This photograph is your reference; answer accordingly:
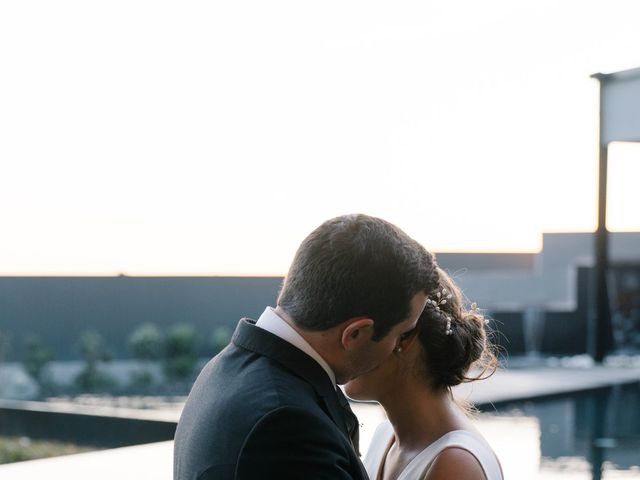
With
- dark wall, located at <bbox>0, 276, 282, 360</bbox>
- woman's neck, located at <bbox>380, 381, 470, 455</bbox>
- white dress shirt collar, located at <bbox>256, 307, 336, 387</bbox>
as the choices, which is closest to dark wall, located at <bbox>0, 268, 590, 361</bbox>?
dark wall, located at <bbox>0, 276, 282, 360</bbox>

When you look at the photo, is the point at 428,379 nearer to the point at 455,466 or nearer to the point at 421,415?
the point at 421,415

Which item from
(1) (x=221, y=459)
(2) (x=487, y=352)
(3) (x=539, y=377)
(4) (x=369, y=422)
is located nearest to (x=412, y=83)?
(3) (x=539, y=377)

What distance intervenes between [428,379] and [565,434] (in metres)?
5.32

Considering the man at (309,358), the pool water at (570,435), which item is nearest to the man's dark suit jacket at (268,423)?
the man at (309,358)

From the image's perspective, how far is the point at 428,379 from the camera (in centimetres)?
174

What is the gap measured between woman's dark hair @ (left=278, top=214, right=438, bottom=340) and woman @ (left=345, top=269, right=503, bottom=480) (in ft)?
1.36

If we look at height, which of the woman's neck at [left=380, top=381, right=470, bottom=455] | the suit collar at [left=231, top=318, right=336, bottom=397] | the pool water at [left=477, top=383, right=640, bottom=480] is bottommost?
the pool water at [left=477, top=383, right=640, bottom=480]

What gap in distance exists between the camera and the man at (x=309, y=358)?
1.19 m

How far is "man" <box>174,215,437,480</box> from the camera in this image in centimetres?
119

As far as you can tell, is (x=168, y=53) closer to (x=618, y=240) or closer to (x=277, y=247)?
(x=277, y=247)

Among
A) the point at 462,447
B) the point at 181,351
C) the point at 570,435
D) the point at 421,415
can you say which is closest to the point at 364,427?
the point at 570,435

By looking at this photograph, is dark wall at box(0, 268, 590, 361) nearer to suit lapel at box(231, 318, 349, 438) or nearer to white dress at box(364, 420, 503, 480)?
white dress at box(364, 420, 503, 480)

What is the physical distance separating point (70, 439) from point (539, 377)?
16.6 feet

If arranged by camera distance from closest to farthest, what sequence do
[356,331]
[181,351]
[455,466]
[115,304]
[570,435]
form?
[356,331]
[455,466]
[570,435]
[115,304]
[181,351]
